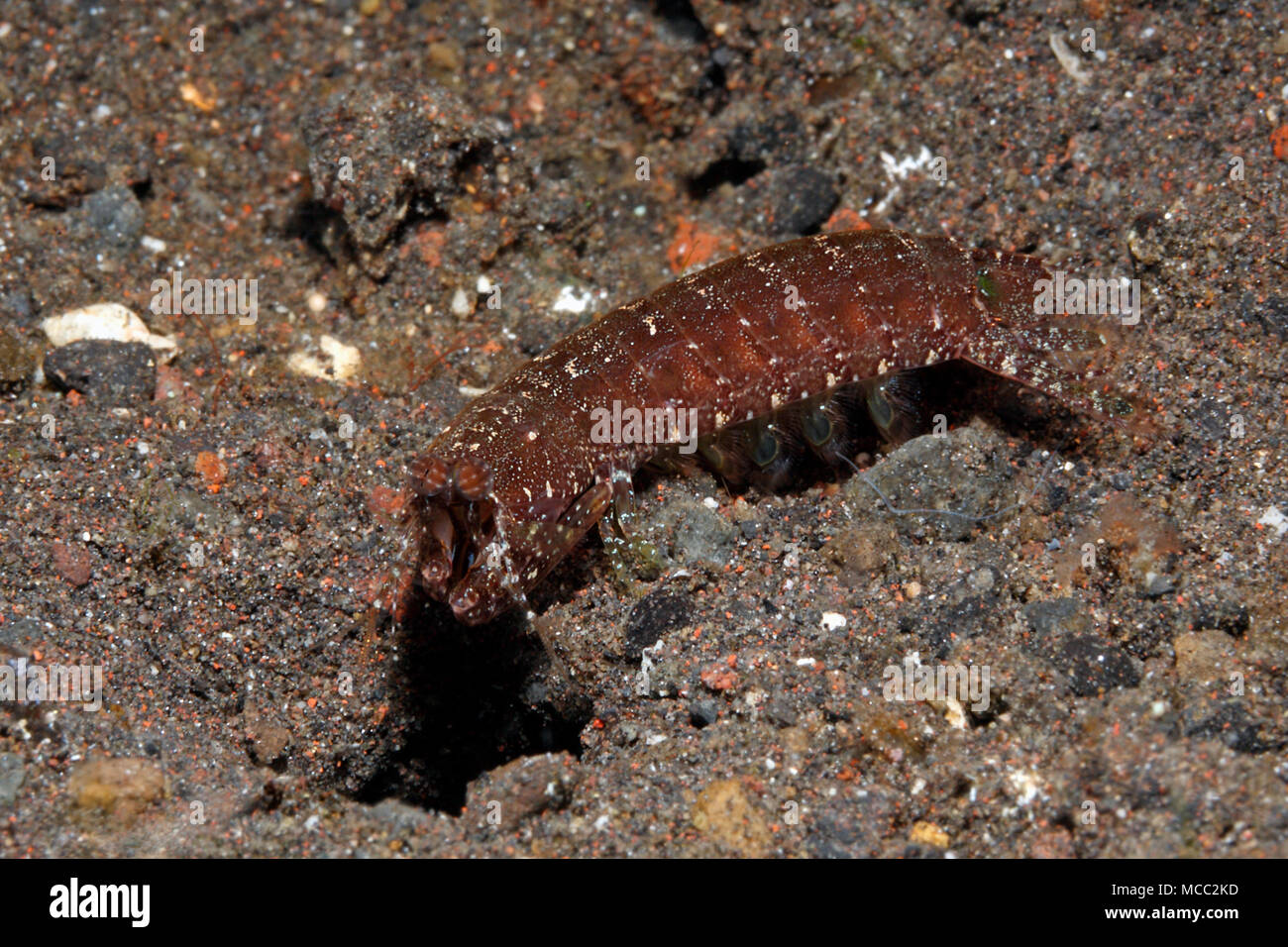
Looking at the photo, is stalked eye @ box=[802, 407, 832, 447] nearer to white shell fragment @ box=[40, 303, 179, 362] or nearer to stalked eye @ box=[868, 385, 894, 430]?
stalked eye @ box=[868, 385, 894, 430]

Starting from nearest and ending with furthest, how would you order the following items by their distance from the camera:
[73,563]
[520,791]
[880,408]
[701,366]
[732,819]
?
[732,819], [520,791], [73,563], [701,366], [880,408]

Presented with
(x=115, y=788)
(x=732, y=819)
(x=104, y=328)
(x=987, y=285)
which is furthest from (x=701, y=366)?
(x=104, y=328)

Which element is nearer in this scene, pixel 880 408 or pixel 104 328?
pixel 880 408

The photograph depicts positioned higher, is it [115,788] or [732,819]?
[115,788]

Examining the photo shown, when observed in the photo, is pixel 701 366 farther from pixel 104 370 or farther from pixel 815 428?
pixel 104 370

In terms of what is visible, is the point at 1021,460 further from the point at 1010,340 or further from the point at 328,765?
the point at 328,765

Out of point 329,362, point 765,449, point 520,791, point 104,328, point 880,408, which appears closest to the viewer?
point 520,791

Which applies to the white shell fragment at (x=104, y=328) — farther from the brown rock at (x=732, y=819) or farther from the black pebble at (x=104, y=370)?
the brown rock at (x=732, y=819)

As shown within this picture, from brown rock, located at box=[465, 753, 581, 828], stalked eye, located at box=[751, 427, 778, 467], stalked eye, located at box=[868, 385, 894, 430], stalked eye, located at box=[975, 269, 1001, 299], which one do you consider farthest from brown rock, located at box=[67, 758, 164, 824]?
Answer: stalked eye, located at box=[975, 269, 1001, 299]
